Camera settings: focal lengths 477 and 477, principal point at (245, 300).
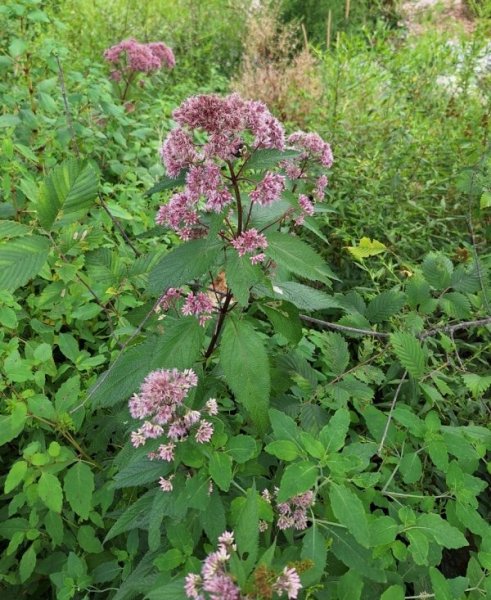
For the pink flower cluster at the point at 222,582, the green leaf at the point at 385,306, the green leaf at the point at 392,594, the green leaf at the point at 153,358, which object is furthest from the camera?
the green leaf at the point at 385,306

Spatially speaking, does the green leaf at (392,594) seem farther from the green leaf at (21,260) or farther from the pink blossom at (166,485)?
the green leaf at (21,260)

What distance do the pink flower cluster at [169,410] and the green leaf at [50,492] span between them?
0.33 metres

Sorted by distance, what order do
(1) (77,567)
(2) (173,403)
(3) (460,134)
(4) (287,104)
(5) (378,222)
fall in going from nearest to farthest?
(2) (173,403)
(1) (77,567)
(5) (378,222)
(3) (460,134)
(4) (287,104)

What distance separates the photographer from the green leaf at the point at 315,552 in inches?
34.4

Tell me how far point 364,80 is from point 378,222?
1326 millimetres

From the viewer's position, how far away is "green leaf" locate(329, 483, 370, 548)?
878 mm

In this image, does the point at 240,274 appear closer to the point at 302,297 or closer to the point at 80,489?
the point at 302,297

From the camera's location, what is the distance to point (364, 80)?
10.5ft

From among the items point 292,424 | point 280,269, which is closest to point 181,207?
point 280,269

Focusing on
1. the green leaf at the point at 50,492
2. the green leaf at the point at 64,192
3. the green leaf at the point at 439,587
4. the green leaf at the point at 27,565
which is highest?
the green leaf at the point at 64,192

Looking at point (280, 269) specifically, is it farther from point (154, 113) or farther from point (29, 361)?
point (154, 113)

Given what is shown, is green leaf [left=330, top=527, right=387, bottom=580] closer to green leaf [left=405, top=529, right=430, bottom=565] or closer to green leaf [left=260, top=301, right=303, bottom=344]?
green leaf [left=405, top=529, right=430, bottom=565]

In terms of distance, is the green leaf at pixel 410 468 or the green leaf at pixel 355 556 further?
the green leaf at pixel 410 468

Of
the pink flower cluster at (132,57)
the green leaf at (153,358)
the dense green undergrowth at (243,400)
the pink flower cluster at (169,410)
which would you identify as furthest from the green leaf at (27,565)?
the pink flower cluster at (132,57)
